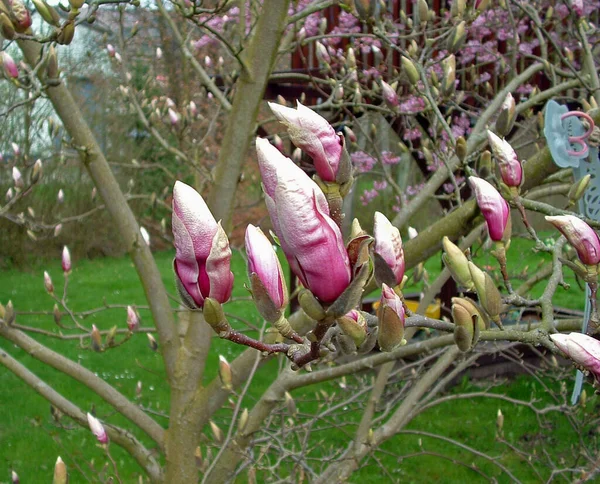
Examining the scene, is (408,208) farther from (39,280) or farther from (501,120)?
(39,280)

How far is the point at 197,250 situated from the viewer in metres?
0.71

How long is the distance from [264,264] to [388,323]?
0.53ft

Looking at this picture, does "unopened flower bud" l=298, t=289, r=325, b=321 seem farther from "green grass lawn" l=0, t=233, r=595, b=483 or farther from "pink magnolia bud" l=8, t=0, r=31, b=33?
"green grass lawn" l=0, t=233, r=595, b=483

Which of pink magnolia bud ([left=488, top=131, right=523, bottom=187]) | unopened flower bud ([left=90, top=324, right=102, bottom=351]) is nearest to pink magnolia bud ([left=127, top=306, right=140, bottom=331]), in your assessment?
unopened flower bud ([left=90, top=324, right=102, bottom=351])

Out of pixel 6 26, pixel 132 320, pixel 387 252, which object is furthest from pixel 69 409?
pixel 387 252

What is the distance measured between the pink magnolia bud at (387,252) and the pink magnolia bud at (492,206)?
0.21m

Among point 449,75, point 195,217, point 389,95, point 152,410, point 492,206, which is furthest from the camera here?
point 152,410

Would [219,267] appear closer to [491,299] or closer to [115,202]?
[491,299]

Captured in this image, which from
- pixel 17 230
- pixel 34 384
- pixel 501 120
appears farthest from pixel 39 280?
pixel 501 120

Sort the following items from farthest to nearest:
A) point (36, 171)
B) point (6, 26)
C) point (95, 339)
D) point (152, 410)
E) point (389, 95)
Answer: point (152, 410), point (36, 171), point (95, 339), point (389, 95), point (6, 26)

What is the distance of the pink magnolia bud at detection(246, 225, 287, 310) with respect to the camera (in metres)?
0.70

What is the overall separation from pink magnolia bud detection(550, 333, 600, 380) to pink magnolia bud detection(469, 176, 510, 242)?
28 cm

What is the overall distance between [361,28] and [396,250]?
5.41m

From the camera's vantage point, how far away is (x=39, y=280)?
995cm
